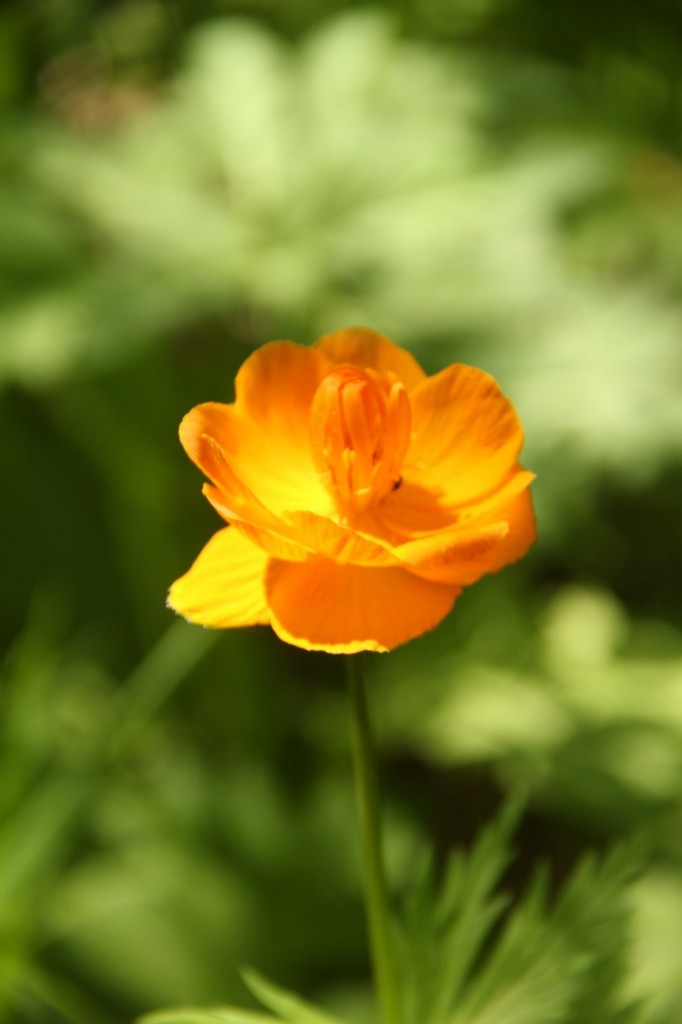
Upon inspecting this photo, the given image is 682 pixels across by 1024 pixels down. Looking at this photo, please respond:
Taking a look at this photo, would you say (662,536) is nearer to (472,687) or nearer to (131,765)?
(472,687)

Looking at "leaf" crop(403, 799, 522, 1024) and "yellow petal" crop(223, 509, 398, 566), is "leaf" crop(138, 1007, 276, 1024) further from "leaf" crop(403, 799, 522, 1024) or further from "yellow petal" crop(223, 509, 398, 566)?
"yellow petal" crop(223, 509, 398, 566)

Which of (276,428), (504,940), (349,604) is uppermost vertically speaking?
(276,428)

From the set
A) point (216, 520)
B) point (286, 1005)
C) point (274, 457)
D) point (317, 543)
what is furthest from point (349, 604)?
point (216, 520)

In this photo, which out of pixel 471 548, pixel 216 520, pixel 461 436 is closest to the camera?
pixel 471 548

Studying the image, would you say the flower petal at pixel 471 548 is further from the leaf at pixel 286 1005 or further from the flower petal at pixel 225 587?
the leaf at pixel 286 1005

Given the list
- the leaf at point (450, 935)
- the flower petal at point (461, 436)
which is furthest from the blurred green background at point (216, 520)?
the flower petal at point (461, 436)

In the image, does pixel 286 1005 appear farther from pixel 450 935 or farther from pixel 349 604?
pixel 349 604
